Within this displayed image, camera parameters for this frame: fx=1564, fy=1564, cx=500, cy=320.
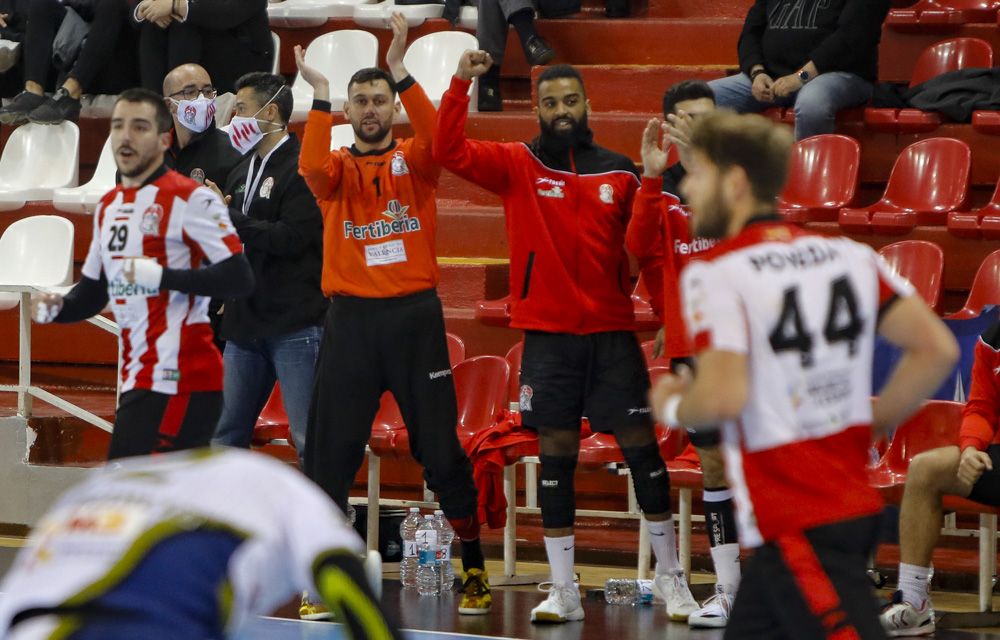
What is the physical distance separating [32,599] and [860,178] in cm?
725

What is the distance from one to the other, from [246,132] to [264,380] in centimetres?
108

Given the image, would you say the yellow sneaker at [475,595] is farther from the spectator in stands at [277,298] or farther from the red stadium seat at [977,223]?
the red stadium seat at [977,223]

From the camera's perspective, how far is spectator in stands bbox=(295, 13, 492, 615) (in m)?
6.10

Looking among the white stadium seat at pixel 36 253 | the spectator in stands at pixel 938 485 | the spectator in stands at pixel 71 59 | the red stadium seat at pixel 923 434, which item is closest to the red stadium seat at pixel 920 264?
the red stadium seat at pixel 923 434

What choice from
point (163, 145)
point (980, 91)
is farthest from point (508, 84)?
point (163, 145)

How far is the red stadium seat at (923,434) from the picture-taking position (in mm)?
6402

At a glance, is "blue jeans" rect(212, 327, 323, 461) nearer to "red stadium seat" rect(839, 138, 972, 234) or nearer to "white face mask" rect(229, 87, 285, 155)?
"white face mask" rect(229, 87, 285, 155)

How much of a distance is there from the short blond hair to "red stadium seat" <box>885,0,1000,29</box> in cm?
657

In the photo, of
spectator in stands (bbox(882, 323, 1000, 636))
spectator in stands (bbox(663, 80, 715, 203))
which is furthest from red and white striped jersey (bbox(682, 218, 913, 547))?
spectator in stands (bbox(882, 323, 1000, 636))

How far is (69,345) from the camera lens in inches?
380

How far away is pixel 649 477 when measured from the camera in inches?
239

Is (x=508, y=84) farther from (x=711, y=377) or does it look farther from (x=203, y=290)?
(x=711, y=377)

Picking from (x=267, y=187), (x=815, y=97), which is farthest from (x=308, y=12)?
(x=267, y=187)

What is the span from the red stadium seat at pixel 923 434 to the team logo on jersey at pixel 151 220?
10.1 ft
